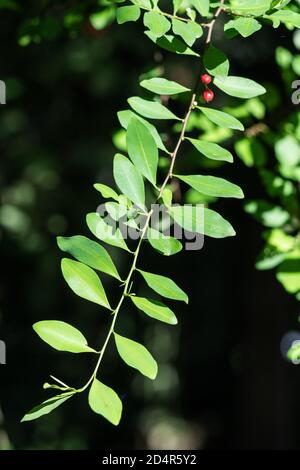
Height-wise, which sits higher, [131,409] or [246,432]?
[246,432]

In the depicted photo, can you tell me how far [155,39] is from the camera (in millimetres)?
720

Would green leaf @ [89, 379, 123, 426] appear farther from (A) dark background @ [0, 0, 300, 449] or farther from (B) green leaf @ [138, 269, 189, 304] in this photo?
(A) dark background @ [0, 0, 300, 449]

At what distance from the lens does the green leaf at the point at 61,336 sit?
26.7 inches

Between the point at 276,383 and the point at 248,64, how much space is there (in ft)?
3.36

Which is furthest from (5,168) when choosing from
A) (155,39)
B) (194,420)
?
(155,39)

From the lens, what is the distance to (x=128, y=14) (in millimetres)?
733

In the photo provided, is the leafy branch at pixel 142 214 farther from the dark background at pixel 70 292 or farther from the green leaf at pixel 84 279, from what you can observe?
the dark background at pixel 70 292

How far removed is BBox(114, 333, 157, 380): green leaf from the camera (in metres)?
0.67

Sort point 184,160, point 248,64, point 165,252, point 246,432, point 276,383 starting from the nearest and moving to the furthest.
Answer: point 165,252, point 184,160, point 248,64, point 276,383, point 246,432

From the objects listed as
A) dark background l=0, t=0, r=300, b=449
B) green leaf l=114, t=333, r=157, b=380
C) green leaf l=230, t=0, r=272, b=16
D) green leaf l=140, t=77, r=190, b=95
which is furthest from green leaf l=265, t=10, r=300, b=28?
dark background l=0, t=0, r=300, b=449

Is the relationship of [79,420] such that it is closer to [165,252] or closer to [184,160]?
[184,160]

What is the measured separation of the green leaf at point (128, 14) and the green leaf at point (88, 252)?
0.24 meters

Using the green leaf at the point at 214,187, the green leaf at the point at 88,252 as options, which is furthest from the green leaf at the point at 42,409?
the green leaf at the point at 214,187

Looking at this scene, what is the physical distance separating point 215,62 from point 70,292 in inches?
86.8
